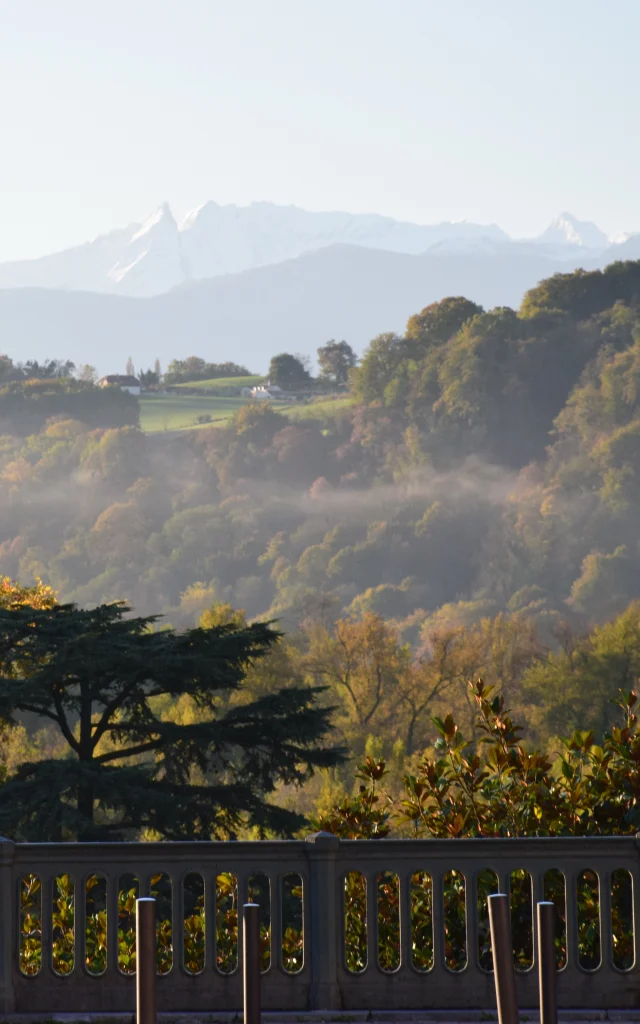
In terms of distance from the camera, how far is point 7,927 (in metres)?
7.45

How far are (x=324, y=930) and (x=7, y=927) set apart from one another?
1536 mm

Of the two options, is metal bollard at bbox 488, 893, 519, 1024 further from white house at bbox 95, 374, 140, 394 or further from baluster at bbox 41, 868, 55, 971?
white house at bbox 95, 374, 140, 394

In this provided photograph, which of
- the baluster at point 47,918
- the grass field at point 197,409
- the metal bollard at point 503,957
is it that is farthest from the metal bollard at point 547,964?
the grass field at point 197,409

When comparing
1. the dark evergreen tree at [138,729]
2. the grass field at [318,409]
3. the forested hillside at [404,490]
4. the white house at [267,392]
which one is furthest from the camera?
the white house at [267,392]

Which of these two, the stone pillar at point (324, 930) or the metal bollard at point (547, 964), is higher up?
the metal bollard at point (547, 964)

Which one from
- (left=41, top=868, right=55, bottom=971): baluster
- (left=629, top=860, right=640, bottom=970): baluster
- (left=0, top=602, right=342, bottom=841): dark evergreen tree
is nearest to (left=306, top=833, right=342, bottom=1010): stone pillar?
(left=41, top=868, right=55, bottom=971): baluster

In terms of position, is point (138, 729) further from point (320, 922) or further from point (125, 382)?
point (125, 382)

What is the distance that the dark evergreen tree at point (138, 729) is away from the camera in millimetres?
23297

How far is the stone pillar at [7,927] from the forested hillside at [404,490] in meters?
116

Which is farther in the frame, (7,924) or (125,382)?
(125,382)

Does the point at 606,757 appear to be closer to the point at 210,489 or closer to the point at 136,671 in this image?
the point at 136,671

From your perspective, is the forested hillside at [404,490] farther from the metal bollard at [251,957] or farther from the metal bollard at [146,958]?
the metal bollard at [146,958]

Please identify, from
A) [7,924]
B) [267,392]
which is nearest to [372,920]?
[7,924]

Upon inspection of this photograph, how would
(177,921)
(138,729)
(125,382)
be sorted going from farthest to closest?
(125,382), (138,729), (177,921)
